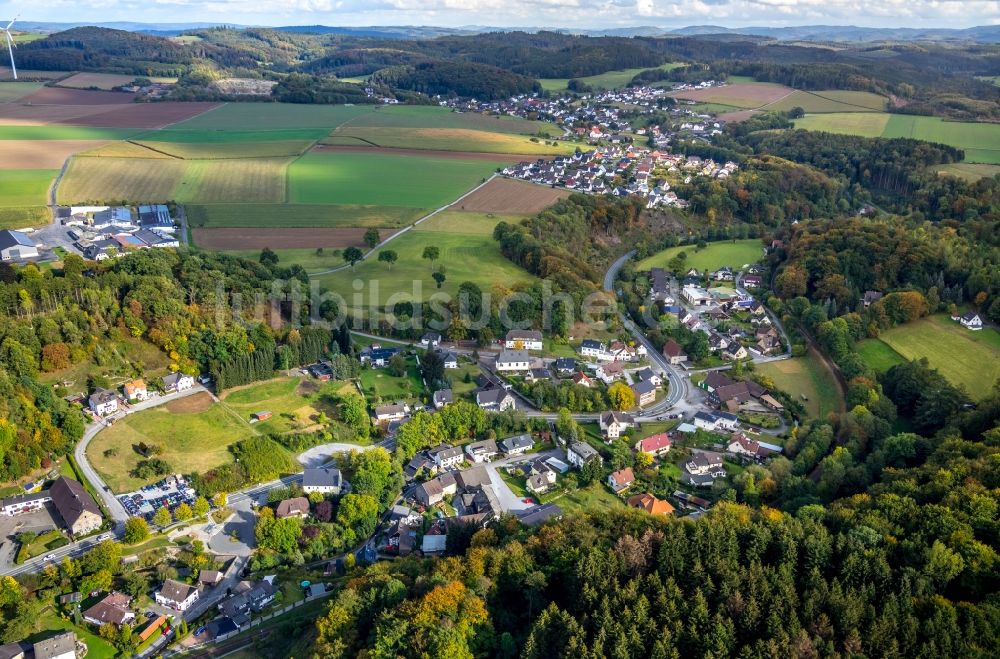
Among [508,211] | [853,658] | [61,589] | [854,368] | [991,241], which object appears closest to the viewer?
[853,658]

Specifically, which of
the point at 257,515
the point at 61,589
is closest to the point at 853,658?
the point at 257,515

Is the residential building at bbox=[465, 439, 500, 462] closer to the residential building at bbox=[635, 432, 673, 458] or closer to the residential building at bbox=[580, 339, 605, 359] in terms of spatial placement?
the residential building at bbox=[635, 432, 673, 458]

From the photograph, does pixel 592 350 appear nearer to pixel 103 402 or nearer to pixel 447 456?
pixel 447 456

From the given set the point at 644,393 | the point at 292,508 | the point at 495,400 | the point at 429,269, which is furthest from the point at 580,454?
the point at 429,269

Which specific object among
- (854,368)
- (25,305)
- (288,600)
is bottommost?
(288,600)

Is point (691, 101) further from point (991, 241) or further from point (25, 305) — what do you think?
point (25, 305)

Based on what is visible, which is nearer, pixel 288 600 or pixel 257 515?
pixel 288 600

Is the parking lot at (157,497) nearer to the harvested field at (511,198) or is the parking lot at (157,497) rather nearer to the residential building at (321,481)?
the residential building at (321,481)
